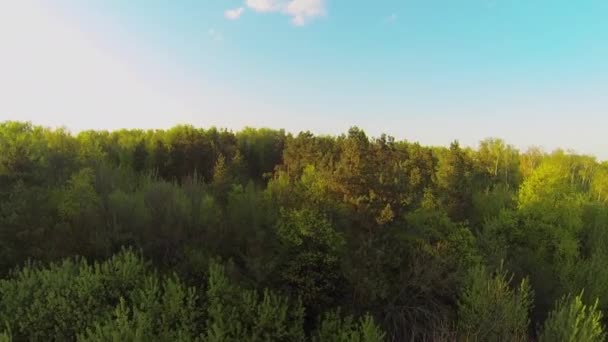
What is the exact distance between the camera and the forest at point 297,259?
16.1 metres

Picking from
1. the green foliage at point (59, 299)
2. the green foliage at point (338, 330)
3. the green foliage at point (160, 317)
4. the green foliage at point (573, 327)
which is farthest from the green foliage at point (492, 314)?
the green foliage at point (59, 299)

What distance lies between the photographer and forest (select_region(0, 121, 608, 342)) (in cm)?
1606

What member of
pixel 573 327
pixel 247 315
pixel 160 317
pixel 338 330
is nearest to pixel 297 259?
pixel 247 315

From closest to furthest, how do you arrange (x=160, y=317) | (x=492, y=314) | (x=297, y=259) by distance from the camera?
(x=492, y=314) < (x=160, y=317) < (x=297, y=259)

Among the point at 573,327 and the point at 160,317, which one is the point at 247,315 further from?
the point at 573,327

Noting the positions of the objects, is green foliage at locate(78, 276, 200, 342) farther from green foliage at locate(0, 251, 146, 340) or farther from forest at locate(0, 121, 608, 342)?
green foliage at locate(0, 251, 146, 340)

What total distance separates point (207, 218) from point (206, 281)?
14.8 feet

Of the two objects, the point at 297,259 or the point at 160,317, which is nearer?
the point at 160,317

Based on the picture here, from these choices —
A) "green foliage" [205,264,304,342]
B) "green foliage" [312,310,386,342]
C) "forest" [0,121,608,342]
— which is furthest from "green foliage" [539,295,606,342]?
"green foliage" [205,264,304,342]

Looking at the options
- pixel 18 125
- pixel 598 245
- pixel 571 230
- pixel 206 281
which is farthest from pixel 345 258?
pixel 18 125

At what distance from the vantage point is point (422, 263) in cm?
1998

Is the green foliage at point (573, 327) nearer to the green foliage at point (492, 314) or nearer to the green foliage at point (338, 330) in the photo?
the green foliage at point (492, 314)

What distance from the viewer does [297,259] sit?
18562mm

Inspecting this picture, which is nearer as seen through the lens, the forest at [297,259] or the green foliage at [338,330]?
the green foliage at [338,330]
